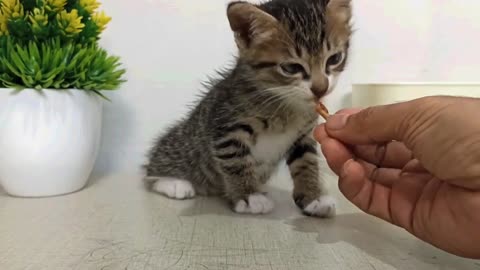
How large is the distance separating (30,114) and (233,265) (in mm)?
601

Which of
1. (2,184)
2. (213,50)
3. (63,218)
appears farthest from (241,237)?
(213,50)

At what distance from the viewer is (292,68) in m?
0.98

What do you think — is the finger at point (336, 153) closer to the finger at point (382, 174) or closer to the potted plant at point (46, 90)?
the finger at point (382, 174)

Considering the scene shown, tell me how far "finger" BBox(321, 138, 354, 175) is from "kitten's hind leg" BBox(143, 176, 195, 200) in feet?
1.52

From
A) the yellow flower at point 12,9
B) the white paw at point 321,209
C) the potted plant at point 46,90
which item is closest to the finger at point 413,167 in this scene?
the white paw at point 321,209

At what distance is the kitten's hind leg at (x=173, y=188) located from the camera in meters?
1.15

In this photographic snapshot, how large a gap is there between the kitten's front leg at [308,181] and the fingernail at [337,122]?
0.85 feet

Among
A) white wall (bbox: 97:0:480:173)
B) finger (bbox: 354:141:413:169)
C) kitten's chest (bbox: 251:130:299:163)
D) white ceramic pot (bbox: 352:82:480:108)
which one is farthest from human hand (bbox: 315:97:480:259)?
white wall (bbox: 97:0:480:173)

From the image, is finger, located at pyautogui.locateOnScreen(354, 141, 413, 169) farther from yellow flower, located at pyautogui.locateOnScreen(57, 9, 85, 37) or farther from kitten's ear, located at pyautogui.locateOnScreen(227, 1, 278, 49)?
yellow flower, located at pyautogui.locateOnScreen(57, 9, 85, 37)

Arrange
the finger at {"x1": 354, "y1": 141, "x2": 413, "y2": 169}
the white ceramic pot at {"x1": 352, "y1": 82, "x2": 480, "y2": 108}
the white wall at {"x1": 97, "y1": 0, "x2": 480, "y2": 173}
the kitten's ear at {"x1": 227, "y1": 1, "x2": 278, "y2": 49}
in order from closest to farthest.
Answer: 1. the finger at {"x1": 354, "y1": 141, "x2": 413, "y2": 169}
2. the kitten's ear at {"x1": 227, "y1": 1, "x2": 278, "y2": 49}
3. the white ceramic pot at {"x1": 352, "y1": 82, "x2": 480, "y2": 108}
4. the white wall at {"x1": 97, "y1": 0, "x2": 480, "y2": 173}

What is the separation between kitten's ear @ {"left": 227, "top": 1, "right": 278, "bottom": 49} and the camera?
3.10 feet

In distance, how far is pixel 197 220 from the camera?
934mm

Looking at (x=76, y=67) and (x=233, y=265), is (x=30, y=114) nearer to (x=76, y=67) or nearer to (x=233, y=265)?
(x=76, y=67)

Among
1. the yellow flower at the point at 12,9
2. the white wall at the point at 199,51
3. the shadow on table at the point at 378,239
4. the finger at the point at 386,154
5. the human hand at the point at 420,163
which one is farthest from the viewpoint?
the white wall at the point at 199,51
